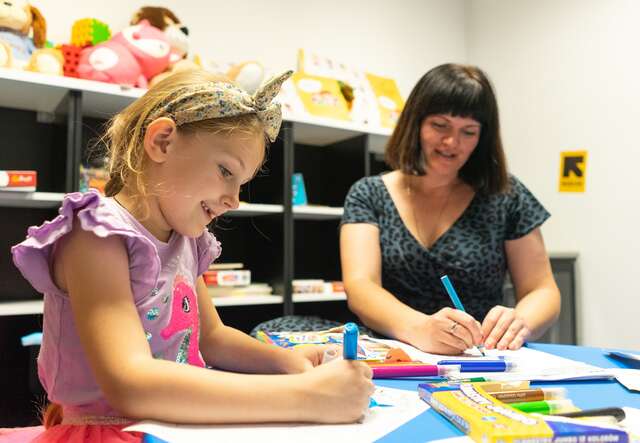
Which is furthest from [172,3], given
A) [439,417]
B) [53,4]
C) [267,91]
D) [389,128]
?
[439,417]

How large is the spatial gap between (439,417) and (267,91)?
47cm

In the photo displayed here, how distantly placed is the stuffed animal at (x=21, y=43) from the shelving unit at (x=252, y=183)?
0.07 metres

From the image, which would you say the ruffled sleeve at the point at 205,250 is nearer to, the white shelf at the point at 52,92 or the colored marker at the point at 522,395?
the colored marker at the point at 522,395

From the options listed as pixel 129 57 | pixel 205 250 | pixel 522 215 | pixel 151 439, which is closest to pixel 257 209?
pixel 129 57

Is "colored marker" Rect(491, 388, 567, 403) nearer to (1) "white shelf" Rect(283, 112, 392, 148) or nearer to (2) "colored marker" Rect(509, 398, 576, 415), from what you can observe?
(2) "colored marker" Rect(509, 398, 576, 415)

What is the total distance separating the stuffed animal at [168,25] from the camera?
2.15m

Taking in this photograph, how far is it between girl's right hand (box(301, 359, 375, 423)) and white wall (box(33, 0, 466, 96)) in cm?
208

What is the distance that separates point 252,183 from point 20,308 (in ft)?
3.49

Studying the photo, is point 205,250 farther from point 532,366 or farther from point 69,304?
point 532,366

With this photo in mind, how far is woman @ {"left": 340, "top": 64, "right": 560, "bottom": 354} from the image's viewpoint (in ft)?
4.49

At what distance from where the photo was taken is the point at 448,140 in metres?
1.41

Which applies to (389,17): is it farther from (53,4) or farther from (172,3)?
(53,4)

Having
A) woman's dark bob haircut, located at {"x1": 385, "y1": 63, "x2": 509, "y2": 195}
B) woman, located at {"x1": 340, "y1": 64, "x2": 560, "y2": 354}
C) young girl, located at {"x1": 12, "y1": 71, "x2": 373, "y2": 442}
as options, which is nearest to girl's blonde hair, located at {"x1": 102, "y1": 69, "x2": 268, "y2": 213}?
young girl, located at {"x1": 12, "y1": 71, "x2": 373, "y2": 442}

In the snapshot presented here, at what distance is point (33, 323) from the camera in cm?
202
